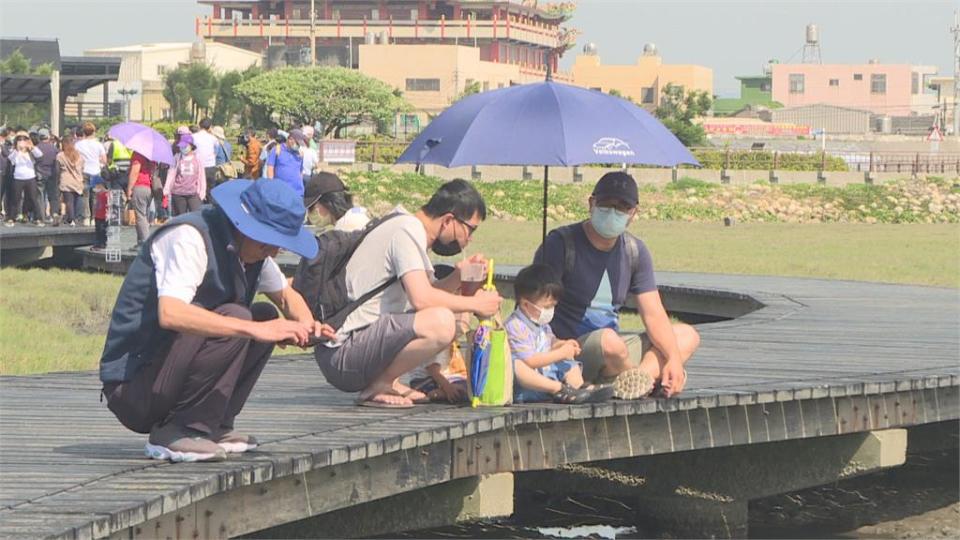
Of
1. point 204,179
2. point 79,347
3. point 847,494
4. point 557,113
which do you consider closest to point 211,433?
point 557,113

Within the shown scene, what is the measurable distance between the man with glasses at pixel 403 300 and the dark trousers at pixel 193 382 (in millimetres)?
1315

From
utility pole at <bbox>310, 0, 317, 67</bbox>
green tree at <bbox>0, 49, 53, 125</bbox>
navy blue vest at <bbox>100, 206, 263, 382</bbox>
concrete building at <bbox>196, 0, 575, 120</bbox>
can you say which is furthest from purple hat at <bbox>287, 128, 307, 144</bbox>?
concrete building at <bbox>196, 0, 575, 120</bbox>

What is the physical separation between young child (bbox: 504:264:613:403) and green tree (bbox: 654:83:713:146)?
179ft

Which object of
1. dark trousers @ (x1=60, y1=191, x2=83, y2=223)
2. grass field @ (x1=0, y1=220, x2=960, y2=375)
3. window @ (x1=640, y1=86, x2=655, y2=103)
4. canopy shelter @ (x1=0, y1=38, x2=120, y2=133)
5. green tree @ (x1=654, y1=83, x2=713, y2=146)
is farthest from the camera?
window @ (x1=640, y1=86, x2=655, y2=103)

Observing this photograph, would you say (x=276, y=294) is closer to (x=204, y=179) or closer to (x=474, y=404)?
(x=474, y=404)

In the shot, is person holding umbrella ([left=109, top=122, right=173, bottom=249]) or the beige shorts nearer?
the beige shorts

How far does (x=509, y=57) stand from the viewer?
129 meters

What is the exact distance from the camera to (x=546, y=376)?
9.36 m

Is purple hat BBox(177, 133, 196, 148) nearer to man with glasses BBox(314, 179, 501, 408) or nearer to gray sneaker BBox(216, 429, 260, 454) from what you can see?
man with glasses BBox(314, 179, 501, 408)

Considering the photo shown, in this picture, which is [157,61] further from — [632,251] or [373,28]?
[632,251]

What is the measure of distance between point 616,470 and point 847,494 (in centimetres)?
194

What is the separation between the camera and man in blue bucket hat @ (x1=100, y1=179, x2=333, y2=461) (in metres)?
7.01

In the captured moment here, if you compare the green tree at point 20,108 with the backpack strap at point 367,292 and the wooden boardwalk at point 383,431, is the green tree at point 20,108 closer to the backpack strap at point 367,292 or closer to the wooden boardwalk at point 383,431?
the wooden boardwalk at point 383,431

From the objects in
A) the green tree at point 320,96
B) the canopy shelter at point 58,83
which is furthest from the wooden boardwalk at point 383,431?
the green tree at point 320,96
